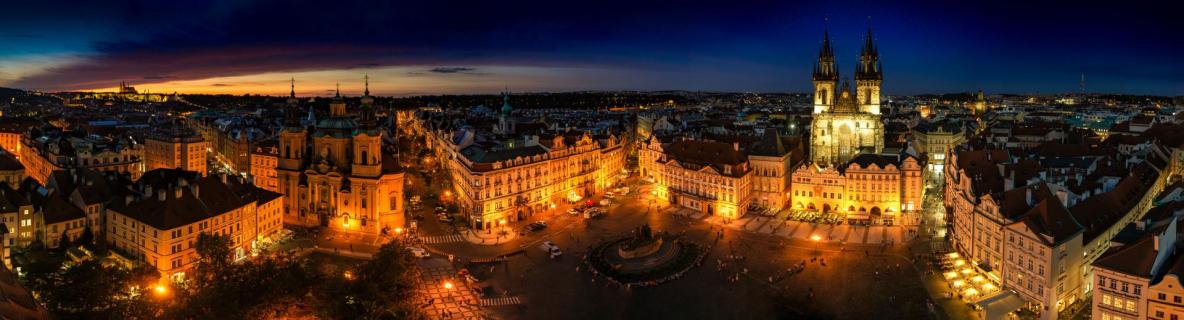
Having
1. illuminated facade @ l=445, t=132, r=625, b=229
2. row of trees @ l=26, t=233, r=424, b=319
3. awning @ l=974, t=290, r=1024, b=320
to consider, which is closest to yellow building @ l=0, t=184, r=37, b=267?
row of trees @ l=26, t=233, r=424, b=319

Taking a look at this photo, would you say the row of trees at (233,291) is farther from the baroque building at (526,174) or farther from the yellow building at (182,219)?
the baroque building at (526,174)

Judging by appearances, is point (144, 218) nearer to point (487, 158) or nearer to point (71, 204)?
point (71, 204)

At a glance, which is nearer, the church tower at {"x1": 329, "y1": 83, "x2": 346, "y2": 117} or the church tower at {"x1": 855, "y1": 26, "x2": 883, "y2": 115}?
the church tower at {"x1": 329, "y1": 83, "x2": 346, "y2": 117}

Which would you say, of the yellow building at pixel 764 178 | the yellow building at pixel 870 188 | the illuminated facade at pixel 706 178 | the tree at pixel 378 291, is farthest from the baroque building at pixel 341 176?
the yellow building at pixel 870 188

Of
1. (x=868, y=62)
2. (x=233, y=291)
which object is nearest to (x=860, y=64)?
(x=868, y=62)

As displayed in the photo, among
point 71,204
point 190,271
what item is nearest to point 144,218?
point 190,271

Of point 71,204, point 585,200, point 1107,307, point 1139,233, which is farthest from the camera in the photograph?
point 585,200

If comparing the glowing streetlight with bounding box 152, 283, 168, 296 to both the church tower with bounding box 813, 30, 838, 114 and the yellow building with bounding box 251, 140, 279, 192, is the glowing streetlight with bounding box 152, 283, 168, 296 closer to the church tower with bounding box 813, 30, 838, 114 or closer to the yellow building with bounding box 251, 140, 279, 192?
the yellow building with bounding box 251, 140, 279, 192
